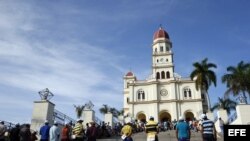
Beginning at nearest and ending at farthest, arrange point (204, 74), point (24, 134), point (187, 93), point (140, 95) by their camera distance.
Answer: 1. point (24, 134)
2. point (204, 74)
3. point (187, 93)
4. point (140, 95)

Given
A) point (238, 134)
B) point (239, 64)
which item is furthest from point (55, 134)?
point (239, 64)

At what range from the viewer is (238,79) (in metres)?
38.0

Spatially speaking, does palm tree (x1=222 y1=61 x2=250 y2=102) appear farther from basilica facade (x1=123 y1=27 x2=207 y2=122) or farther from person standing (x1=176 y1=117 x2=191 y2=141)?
person standing (x1=176 y1=117 x2=191 y2=141)

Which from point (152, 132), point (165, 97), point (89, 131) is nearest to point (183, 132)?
point (152, 132)

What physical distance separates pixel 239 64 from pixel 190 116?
19154mm

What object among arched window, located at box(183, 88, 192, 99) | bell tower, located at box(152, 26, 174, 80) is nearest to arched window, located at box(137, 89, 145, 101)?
bell tower, located at box(152, 26, 174, 80)

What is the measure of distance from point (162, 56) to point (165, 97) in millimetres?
10212

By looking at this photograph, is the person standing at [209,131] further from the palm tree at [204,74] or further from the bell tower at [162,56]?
the bell tower at [162,56]

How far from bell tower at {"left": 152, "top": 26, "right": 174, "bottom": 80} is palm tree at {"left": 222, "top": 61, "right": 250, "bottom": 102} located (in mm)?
19022

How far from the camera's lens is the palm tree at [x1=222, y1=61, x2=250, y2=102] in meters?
37.1

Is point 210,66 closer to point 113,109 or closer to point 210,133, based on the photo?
point 113,109

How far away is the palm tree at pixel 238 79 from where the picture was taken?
3706cm

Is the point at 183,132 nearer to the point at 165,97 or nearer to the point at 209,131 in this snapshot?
the point at 209,131

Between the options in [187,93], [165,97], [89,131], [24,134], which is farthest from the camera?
[165,97]
